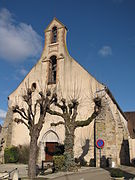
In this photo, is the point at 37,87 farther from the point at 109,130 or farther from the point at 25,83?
the point at 109,130

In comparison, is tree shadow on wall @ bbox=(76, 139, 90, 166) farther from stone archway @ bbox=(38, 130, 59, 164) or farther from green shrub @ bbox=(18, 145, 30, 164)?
green shrub @ bbox=(18, 145, 30, 164)

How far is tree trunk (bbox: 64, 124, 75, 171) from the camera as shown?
10641 mm

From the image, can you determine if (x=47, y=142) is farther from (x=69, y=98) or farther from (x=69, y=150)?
(x=69, y=150)

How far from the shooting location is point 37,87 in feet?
60.0

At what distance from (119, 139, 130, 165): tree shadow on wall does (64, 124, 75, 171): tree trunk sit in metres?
6.72

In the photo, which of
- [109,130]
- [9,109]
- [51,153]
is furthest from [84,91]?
[9,109]

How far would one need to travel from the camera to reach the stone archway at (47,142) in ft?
53.1

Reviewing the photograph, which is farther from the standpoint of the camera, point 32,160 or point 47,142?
point 47,142

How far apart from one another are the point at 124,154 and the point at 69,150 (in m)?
7.37

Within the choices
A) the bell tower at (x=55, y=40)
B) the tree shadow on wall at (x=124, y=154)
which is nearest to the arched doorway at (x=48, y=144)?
the tree shadow on wall at (x=124, y=154)

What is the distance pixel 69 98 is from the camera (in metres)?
16.3

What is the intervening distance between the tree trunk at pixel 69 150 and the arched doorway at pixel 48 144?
4.98 m

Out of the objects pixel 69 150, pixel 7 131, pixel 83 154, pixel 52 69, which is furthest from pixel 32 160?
pixel 52 69

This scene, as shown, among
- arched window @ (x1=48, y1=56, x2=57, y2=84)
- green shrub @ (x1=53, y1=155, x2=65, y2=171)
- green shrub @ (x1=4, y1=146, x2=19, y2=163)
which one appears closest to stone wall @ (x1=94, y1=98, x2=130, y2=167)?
green shrub @ (x1=53, y1=155, x2=65, y2=171)
